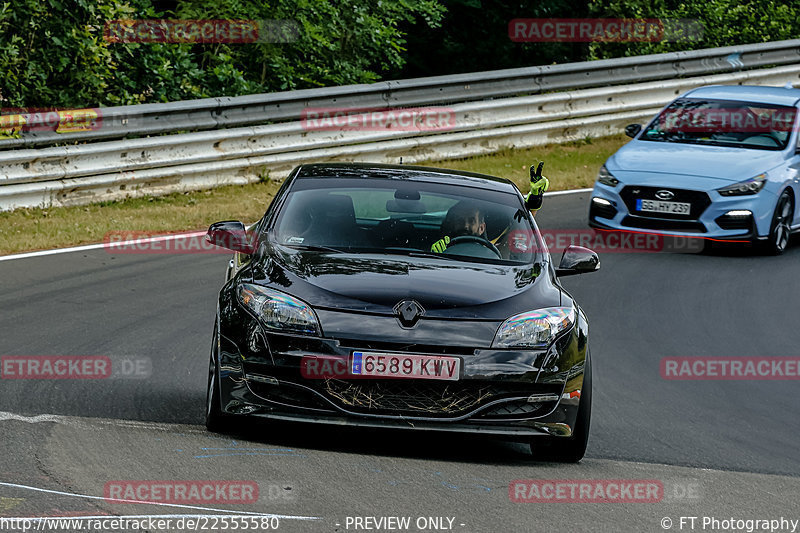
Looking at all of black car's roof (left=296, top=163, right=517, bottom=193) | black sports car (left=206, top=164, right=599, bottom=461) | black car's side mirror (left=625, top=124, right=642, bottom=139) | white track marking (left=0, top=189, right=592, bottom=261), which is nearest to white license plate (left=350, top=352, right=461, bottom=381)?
black sports car (left=206, top=164, right=599, bottom=461)

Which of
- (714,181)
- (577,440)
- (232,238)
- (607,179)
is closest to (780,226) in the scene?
(714,181)

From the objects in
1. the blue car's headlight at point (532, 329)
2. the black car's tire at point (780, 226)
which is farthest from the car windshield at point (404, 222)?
the black car's tire at point (780, 226)

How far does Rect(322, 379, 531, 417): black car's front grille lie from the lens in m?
6.40

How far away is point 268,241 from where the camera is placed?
7.49 metres

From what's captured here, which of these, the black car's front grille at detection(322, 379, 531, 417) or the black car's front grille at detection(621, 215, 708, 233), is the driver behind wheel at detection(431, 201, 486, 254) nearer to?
the black car's front grille at detection(322, 379, 531, 417)

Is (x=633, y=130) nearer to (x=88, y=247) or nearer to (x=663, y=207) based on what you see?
(x=663, y=207)

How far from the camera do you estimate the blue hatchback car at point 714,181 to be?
1397cm

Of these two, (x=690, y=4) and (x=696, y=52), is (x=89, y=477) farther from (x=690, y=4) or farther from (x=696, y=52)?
(x=690, y=4)

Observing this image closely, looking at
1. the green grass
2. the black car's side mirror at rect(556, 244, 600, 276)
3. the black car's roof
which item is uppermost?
the black car's roof

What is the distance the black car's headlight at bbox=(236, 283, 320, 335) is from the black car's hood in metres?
0.06

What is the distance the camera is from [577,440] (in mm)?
6820

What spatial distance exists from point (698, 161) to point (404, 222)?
7.41 meters

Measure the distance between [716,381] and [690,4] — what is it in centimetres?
1736

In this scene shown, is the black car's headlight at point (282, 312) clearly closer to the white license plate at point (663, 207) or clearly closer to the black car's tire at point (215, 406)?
the black car's tire at point (215, 406)
